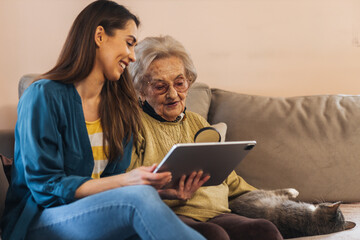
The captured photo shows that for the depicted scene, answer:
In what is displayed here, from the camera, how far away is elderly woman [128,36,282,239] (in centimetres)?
158

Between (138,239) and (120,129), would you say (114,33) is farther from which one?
(138,239)

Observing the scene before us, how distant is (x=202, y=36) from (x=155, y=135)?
0.96m

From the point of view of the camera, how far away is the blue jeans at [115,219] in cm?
111

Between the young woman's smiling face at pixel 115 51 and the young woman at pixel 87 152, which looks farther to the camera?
the young woman's smiling face at pixel 115 51

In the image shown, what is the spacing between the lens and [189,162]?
131 cm

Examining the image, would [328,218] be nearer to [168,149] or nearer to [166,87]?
[168,149]

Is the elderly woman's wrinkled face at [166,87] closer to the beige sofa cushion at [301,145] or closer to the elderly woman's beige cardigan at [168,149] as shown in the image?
the elderly woman's beige cardigan at [168,149]

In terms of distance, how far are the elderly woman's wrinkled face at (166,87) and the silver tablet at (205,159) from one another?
318 mm

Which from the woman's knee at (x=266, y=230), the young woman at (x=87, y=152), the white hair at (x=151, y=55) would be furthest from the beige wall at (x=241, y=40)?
the woman's knee at (x=266, y=230)

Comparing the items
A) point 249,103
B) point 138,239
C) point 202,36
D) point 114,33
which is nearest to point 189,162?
point 138,239

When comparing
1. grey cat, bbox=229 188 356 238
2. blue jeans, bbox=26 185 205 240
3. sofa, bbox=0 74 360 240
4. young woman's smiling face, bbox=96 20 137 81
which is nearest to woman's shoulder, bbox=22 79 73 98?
young woman's smiling face, bbox=96 20 137 81

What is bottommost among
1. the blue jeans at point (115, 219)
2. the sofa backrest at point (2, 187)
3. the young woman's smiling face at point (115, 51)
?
the sofa backrest at point (2, 187)

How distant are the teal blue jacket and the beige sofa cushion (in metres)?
0.86

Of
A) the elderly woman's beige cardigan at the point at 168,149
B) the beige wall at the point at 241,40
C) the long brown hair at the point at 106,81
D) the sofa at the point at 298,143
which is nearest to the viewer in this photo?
the long brown hair at the point at 106,81
